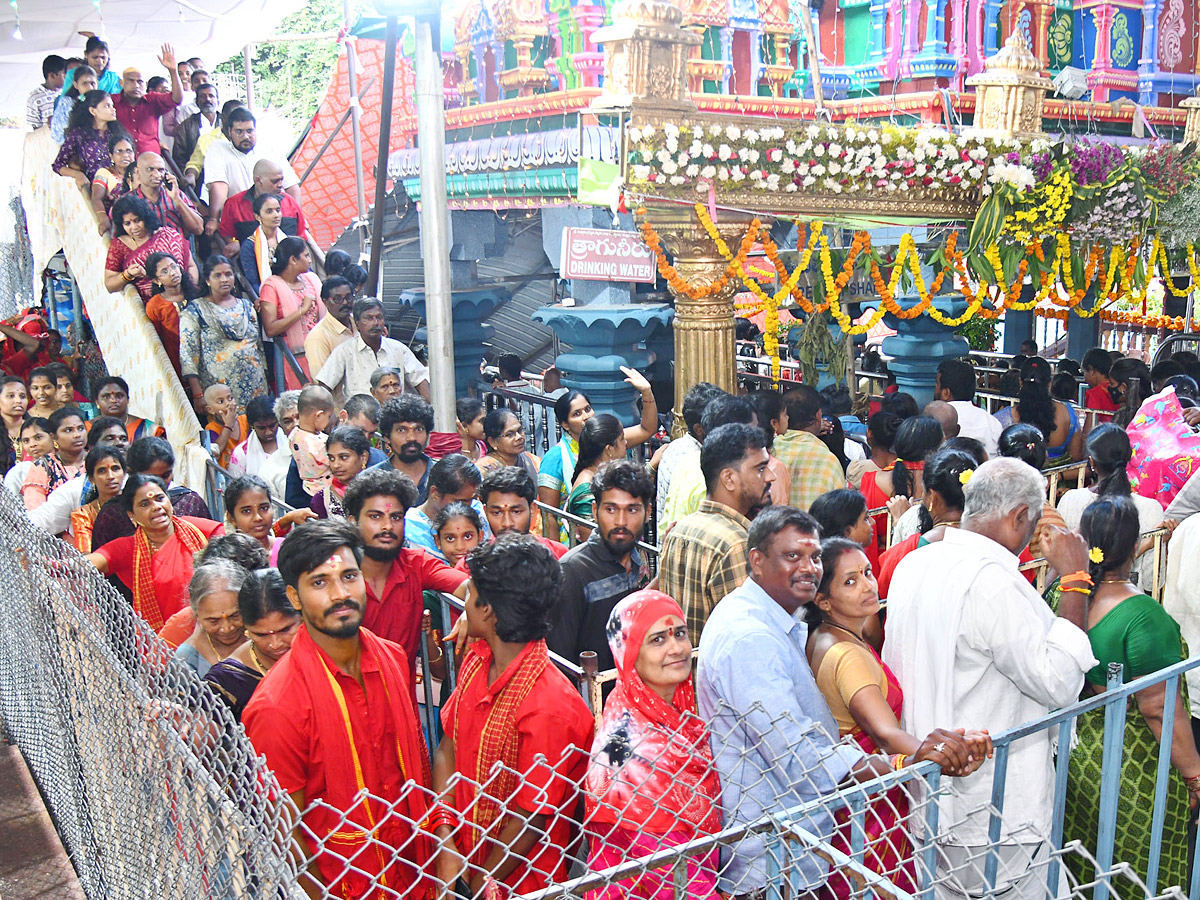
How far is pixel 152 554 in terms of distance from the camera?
4.80 metres

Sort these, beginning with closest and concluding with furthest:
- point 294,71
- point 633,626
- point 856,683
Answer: point 633,626 → point 856,683 → point 294,71

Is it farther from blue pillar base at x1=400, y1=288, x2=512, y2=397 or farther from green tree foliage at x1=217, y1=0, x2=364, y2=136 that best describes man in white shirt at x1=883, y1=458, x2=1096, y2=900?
green tree foliage at x1=217, y1=0, x2=364, y2=136

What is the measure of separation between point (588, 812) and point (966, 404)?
18.2 ft

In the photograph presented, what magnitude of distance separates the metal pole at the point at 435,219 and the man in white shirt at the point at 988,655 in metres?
2.69

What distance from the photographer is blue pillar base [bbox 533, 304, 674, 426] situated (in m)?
9.45

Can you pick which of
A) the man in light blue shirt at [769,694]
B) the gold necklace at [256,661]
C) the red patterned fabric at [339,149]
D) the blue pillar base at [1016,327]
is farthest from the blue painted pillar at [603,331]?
the blue pillar base at [1016,327]

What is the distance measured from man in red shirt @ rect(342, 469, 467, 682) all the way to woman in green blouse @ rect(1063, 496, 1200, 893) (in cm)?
220

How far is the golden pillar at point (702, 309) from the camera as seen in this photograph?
764 cm

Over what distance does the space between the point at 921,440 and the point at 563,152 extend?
472 cm

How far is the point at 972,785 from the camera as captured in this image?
3287 millimetres

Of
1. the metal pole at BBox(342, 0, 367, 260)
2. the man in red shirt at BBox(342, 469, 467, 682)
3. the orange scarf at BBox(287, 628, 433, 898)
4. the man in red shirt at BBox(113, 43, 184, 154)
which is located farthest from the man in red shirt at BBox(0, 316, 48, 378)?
the orange scarf at BBox(287, 628, 433, 898)

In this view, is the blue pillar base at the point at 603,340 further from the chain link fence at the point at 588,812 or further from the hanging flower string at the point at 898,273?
the chain link fence at the point at 588,812

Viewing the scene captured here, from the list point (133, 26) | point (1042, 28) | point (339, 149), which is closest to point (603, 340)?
point (1042, 28)

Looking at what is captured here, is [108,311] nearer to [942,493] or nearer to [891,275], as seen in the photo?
[891,275]
